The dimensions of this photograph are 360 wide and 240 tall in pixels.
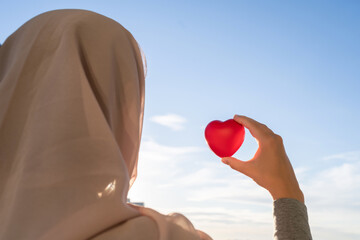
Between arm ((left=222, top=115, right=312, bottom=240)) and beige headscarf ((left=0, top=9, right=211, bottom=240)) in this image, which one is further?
arm ((left=222, top=115, right=312, bottom=240))

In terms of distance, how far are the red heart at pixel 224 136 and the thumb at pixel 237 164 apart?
53cm

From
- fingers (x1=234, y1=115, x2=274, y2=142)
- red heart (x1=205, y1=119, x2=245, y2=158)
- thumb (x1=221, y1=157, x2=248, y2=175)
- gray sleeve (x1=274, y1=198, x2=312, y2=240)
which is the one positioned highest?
fingers (x1=234, y1=115, x2=274, y2=142)

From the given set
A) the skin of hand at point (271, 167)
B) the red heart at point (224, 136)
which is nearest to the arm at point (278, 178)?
the skin of hand at point (271, 167)

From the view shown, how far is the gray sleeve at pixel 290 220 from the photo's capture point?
99 centimetres

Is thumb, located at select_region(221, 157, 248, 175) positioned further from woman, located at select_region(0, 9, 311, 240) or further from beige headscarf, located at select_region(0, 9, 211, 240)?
beige headscarf, located at select_region(0, 9, 211, 240)

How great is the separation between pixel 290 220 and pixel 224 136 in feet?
2.60

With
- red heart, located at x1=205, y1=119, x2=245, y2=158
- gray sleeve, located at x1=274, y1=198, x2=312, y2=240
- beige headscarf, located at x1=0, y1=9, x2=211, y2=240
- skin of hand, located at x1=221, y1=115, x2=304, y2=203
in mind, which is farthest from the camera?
red heart, located at x1=205, y1=119, x2=245, y2=158

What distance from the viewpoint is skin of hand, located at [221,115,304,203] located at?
1.10 meters

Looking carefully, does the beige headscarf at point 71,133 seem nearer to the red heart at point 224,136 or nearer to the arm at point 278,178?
the arm at point 278,178

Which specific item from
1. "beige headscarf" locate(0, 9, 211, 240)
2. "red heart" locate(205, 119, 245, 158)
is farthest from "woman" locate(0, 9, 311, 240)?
"red heart" locate(205, 119, 245, 158)

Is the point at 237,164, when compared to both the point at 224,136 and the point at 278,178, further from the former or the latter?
the point at 224,136

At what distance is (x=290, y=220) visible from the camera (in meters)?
1.01

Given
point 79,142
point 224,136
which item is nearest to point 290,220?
point 79,142

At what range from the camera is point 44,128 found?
855 millimetres
